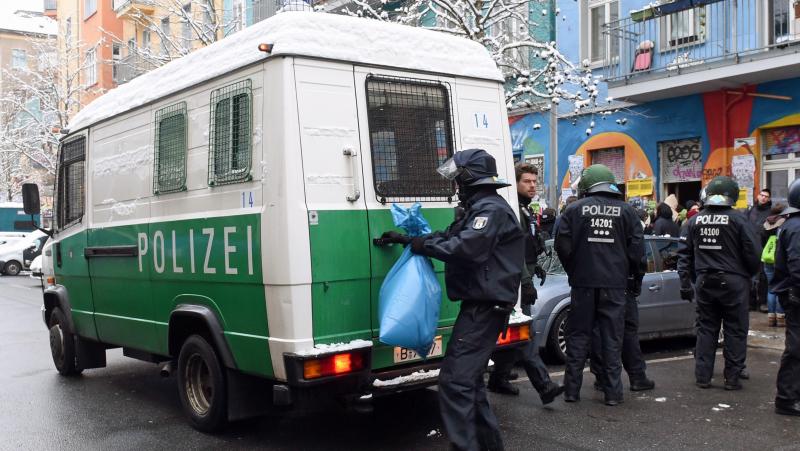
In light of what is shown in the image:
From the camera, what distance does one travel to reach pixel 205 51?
564cm

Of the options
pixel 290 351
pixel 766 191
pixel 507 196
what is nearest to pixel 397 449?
pixel 290 351

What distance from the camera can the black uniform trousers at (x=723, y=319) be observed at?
6770 mm

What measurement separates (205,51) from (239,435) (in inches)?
111

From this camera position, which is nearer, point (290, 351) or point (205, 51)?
point (290, 351)

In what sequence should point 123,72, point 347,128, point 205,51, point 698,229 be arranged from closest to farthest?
point 347,128 → point 205,51 → point 698,229 → point 123,72

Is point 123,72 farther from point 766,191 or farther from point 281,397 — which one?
point 281,397

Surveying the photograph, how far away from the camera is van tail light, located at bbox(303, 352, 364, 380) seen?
4.59m

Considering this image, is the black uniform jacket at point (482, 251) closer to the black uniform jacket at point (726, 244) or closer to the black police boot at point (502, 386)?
the black police boot at point (502, 386)

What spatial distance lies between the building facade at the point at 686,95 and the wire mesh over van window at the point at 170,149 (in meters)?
8.52

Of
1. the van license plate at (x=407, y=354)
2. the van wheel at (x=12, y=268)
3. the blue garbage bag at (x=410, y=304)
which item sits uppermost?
the blue garbage bag at (x=410, y=304)

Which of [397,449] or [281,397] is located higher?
[281,397]

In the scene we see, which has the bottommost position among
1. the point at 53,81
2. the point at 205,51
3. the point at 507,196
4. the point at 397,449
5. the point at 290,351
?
the point at 397,449

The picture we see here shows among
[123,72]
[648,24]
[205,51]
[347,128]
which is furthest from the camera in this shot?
[123,72]

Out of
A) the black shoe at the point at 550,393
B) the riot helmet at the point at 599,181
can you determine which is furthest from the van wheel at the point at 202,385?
the riot helmet at the point at 599,181
